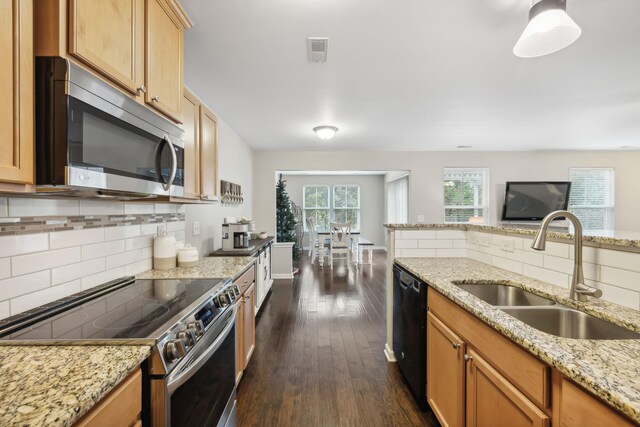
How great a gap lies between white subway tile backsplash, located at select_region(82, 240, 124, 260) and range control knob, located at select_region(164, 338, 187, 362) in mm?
774

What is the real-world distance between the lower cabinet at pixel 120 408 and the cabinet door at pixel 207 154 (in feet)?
4.97

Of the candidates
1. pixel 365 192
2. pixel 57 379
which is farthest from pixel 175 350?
pixel 365 192

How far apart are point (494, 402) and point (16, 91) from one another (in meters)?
1.81

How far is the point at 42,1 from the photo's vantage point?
86 centimetres

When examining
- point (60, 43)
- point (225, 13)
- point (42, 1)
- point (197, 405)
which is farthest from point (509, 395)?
point (225, 13)

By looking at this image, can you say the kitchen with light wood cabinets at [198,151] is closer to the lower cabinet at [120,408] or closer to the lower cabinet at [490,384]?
the lower cabinet at [120,408]

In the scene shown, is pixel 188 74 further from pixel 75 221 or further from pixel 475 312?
pixel 475 312

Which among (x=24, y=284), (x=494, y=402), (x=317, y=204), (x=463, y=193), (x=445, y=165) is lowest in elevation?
(x=494, y=402)

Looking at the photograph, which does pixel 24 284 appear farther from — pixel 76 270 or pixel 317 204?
pixel 317 204

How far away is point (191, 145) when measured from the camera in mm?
2051

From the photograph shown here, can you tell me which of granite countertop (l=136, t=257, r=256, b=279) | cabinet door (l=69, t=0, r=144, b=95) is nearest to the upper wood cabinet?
cabinet door (l=69, t=0, r=144, b=95)

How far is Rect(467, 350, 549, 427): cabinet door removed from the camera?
36.2 inches

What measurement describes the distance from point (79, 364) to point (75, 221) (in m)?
0.81

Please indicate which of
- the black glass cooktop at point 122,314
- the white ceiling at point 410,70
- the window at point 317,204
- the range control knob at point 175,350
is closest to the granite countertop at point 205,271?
the black glass cooktop at point 122,314
